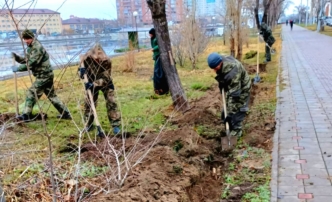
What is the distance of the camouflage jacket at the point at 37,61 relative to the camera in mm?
5773

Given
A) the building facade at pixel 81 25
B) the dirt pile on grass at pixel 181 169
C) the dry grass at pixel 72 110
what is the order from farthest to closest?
the building facade at pixel 81 25
the dry grass at pixel 72 110
the dirt pile on grass at pixel 181 169

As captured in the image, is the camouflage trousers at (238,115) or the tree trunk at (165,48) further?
the tree trunk at (165,48)

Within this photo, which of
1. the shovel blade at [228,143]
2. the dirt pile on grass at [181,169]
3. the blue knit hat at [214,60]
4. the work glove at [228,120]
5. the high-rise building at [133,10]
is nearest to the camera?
the dirt pile on grass at [181,169]

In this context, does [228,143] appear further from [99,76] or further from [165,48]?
[165,48]

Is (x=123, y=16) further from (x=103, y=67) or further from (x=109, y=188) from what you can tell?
(x=109, y=188)

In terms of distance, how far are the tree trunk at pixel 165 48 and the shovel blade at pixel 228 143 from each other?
1.45 m

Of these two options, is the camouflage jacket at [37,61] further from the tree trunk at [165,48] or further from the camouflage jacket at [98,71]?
the tree trunk at [165,48]

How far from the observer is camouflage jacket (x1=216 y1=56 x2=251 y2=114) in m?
4.75

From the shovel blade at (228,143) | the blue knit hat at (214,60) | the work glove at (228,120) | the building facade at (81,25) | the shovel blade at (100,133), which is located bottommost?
the shovel blade at (228,143)

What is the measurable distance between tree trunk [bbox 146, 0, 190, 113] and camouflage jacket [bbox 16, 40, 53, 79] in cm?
210

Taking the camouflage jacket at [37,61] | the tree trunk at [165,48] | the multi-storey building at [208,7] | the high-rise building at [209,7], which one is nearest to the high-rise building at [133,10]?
the multi-storey building at [208,7]

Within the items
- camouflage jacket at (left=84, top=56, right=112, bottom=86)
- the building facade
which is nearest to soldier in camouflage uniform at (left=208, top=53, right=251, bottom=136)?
camouflage jacket at (left=84, top=56, right=112, bottom=86)

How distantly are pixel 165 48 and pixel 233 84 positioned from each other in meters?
2.09

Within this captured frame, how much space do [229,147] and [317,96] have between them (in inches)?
138
